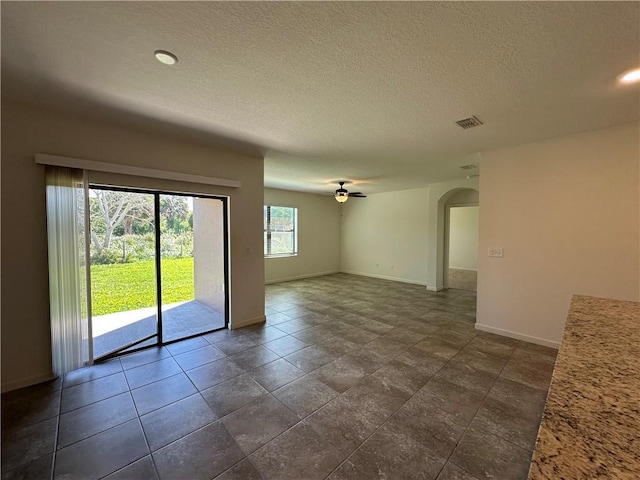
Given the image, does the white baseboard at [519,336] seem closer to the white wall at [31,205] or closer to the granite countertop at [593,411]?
the granite countertop at [593,411]

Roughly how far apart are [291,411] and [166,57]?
285 centimetres

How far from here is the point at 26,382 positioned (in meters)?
2.55

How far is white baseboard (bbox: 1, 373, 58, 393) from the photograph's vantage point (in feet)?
8.06

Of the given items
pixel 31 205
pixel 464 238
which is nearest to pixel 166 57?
pixel 31 205

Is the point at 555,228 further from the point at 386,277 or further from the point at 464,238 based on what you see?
the point at 464,238

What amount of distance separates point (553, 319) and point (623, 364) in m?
3.07

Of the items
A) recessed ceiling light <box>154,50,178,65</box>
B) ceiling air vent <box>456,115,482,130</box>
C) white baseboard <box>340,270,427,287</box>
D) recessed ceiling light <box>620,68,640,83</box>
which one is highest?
recessed ceiling light <box>154,50,178,65</box>

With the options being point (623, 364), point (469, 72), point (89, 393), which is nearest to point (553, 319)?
point (623, 364)

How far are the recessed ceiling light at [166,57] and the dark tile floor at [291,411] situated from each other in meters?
2.72

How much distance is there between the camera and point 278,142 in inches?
139

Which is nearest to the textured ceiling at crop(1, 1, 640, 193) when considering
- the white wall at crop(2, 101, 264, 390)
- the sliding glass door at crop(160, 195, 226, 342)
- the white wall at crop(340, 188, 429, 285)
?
the white wall at crop(2, 101, 264, 390)

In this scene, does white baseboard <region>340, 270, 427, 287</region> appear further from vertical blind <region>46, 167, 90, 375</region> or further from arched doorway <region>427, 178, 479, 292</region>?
vertical blind <region>46, 167, 90, 375</region>

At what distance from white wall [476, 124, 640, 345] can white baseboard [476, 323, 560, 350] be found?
1cm

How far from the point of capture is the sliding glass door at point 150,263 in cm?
310
